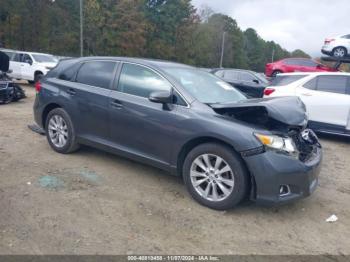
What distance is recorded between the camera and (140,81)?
469 cm

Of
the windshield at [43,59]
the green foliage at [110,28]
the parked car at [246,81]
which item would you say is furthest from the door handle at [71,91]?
the green foliage at [110,28]

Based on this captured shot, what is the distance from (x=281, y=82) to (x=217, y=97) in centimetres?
440

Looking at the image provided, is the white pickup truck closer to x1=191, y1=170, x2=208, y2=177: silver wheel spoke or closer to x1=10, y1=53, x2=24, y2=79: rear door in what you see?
x1=10, y1=53, x2=24, y2=79: rear door

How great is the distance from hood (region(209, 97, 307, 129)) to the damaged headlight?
9.1 inches

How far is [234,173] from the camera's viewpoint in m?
3.78

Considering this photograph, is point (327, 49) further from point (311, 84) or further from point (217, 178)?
point (217, 178)

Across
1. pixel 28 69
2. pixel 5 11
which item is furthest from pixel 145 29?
pixel 28 69

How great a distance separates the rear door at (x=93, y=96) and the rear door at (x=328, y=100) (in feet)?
15.9

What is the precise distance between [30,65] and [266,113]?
14335 mm

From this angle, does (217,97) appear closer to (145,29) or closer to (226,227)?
(226,227)

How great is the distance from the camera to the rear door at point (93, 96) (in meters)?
4.89

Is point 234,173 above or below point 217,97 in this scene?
below

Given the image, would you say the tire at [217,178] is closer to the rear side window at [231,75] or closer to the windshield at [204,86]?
the windshield at [204,86]

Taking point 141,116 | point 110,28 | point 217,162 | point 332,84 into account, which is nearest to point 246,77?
point 332,84
